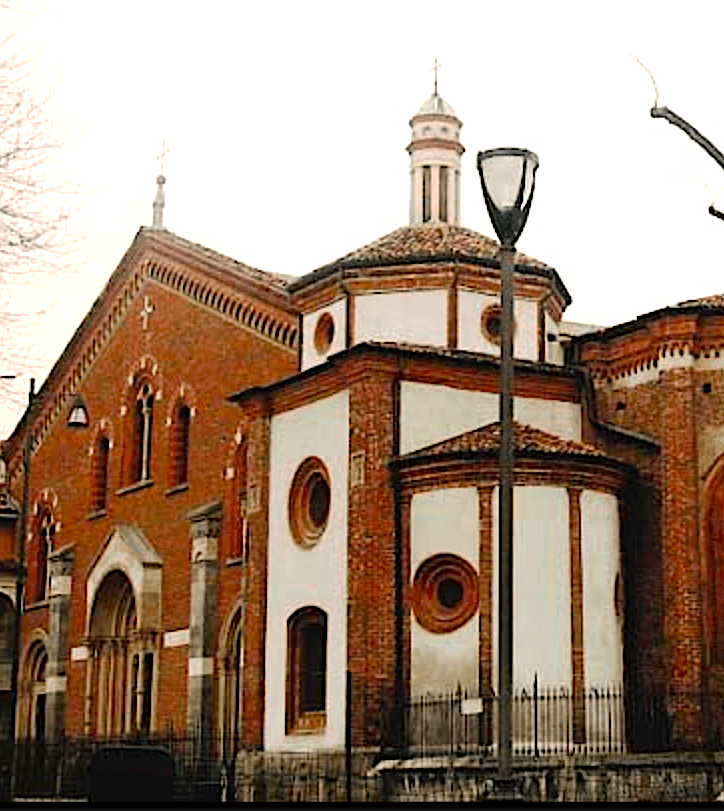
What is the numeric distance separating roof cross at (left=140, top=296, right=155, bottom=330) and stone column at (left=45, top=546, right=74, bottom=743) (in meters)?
6.24

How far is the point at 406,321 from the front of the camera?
27266mm

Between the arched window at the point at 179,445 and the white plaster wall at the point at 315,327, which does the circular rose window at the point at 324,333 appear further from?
the arched window at the point at 179,445

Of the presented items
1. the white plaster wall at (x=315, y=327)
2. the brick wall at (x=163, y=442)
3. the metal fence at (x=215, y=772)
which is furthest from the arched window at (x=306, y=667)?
the white plaster wall at (x=315, y=327)

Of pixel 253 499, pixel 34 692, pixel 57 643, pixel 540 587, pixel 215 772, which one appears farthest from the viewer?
pixel 34 692

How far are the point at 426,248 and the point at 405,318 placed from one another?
1411 millimetres

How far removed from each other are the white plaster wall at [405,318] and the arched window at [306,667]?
500cm

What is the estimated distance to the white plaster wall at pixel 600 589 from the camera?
24.1 m

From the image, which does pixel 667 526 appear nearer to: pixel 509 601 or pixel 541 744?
pixel 541 744

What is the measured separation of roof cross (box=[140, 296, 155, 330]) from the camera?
1439 inches

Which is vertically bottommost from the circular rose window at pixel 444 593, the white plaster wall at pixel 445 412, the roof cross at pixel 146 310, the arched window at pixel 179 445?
the circular rose window at pixel 444 593

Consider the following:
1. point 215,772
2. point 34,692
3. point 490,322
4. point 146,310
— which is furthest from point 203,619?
point 34,692

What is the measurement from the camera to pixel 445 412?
1012 inches

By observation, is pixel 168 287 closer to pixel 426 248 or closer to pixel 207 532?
pixel 207 532

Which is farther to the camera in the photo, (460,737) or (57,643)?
(57,643)
